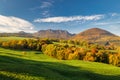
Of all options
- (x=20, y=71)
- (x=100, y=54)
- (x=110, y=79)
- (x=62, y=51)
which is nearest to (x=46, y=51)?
(x=62, y=51)

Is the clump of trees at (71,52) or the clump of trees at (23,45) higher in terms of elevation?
the clump of trees at (23,45)

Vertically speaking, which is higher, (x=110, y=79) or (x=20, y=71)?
(x=20, y=71)

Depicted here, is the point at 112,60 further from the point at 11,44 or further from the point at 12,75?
the point at 12,75

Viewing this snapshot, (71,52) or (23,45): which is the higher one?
(23,45)

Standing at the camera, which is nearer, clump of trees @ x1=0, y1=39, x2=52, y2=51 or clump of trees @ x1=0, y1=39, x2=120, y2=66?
clump of trees @ x1=0, y1=39, x2=120, y2=66

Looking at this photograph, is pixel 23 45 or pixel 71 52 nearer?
pixel 71 52

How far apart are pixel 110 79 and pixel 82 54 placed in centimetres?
8814

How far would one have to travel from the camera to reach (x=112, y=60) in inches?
5595

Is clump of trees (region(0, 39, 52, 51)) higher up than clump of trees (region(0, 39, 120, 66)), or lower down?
higher up

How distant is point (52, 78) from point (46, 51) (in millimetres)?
121542

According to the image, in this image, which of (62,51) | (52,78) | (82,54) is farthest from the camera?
(62,51)

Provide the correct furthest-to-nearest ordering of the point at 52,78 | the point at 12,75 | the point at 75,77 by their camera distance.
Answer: the point at 75,77
the point at 52,78
the point at 12,75

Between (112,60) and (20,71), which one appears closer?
(20,71)

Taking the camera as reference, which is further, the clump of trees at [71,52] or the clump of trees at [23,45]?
the clump of trees at [23,45]
